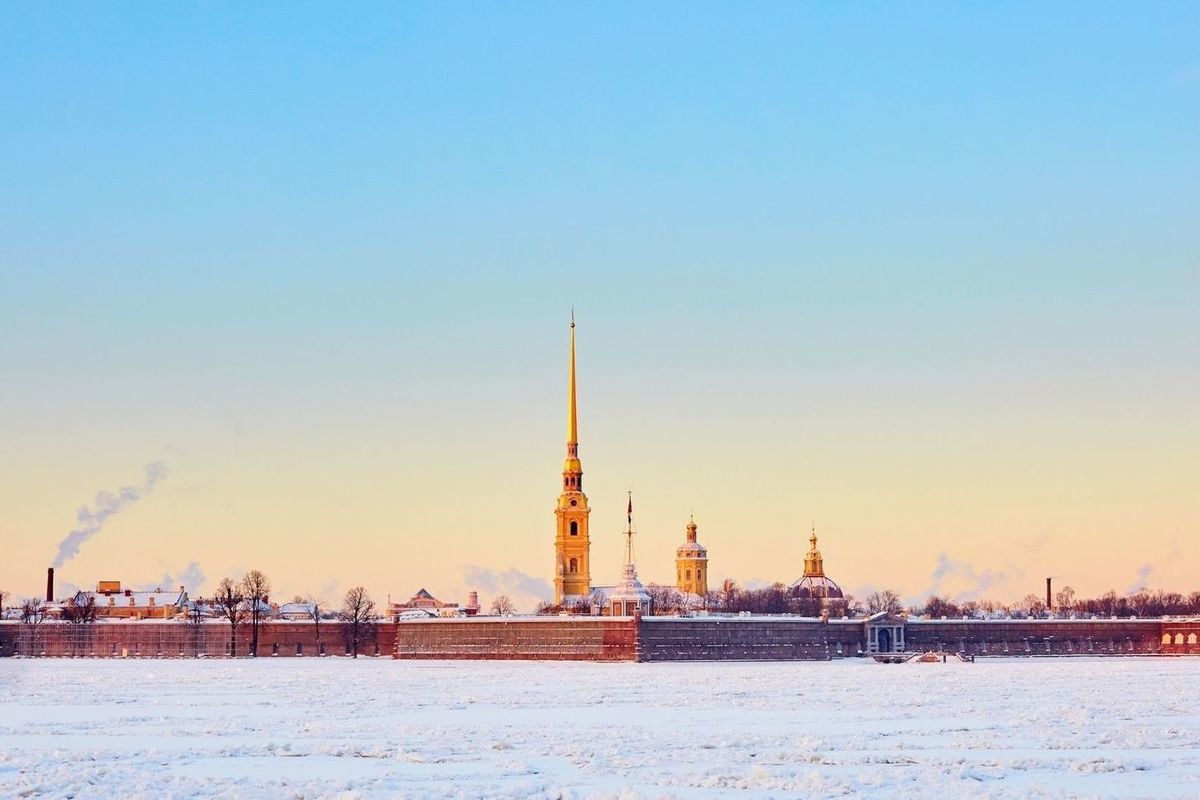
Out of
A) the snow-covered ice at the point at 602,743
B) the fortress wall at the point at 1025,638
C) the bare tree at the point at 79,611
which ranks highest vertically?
the bare tree at the point at 79,611

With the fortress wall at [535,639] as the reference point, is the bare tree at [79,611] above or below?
above

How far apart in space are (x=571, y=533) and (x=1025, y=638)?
42360 mm

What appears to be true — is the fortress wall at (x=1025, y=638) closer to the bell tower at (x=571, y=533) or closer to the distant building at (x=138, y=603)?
the bell tower at (x=571, y=533)

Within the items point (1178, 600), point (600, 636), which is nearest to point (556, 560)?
point (600, 636)

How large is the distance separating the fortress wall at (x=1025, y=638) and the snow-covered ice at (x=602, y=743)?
6873cm

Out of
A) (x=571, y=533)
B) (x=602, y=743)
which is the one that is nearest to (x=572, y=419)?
(x=571, y=533)

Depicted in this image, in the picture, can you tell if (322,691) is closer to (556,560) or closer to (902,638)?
(902,638)

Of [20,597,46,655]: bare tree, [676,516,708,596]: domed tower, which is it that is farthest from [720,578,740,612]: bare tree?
[20,597,46,655]: bare tree

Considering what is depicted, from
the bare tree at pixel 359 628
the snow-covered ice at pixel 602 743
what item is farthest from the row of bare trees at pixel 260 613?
the snow-covered ice at pixel 602 743

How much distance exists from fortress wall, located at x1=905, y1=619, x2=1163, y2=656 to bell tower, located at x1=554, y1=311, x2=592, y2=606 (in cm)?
3434

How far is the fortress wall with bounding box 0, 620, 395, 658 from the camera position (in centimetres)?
11975

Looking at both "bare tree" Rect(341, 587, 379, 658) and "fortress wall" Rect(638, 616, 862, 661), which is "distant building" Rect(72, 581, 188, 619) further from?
"fortress wall" Rect(638, 616, 862, 661)

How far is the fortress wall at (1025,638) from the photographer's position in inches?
4808

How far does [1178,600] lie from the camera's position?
177875 millimetres
